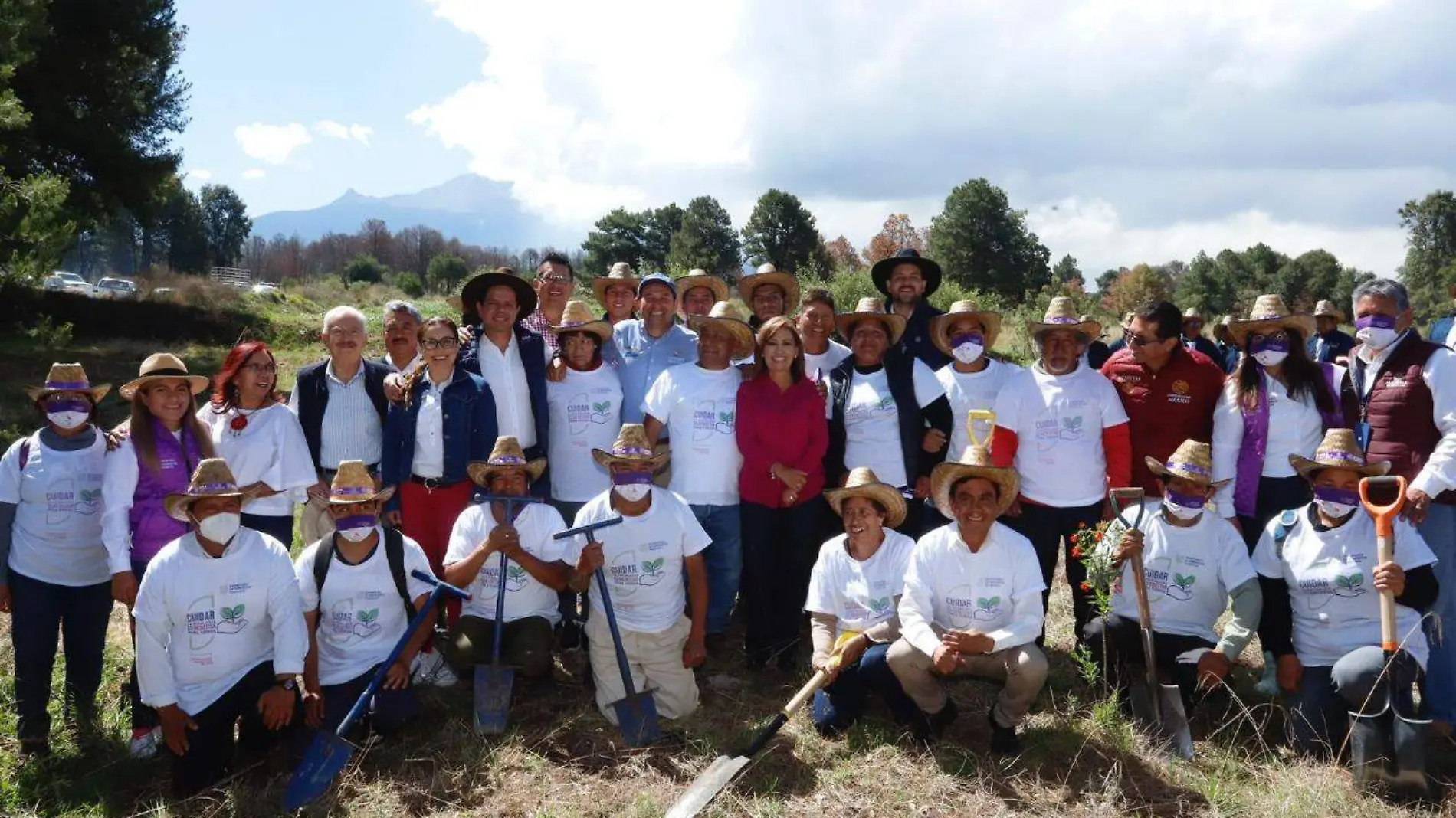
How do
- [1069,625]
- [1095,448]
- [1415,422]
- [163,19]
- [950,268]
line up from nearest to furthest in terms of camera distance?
[1415,422]
[1095,448]
[1069,625]
[163,19]
[950,268]

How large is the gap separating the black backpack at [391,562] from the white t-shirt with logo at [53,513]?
120cm

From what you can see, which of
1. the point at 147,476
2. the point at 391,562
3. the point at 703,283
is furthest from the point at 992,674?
the point at 147,476

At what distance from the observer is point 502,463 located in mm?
5348

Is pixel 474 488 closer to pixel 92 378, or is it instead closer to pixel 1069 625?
pixel 1069 625

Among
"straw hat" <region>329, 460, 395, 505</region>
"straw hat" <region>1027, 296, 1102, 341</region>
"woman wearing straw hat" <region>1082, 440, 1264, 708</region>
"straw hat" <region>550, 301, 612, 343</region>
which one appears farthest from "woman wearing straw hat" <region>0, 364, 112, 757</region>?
"woman wearing straw hat" <region>1082, 440, 1264, 708</region>

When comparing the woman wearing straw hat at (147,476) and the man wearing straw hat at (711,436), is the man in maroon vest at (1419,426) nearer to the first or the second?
the man wearing straw hat at (711,436)

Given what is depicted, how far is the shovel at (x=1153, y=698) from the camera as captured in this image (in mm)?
4930

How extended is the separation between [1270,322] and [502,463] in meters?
4.51

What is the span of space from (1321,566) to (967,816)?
7.66 ft

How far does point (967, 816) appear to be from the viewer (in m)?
4.38

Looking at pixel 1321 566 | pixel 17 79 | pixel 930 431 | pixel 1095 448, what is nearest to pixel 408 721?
pixel 930 431

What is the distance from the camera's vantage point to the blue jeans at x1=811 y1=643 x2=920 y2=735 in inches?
200

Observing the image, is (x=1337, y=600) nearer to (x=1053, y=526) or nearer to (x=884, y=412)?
(x=1053, y=526)

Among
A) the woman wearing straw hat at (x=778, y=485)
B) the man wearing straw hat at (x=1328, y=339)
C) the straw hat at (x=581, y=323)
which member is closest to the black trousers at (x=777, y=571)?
the woman wearing straw hat at (x=778, y=485)
